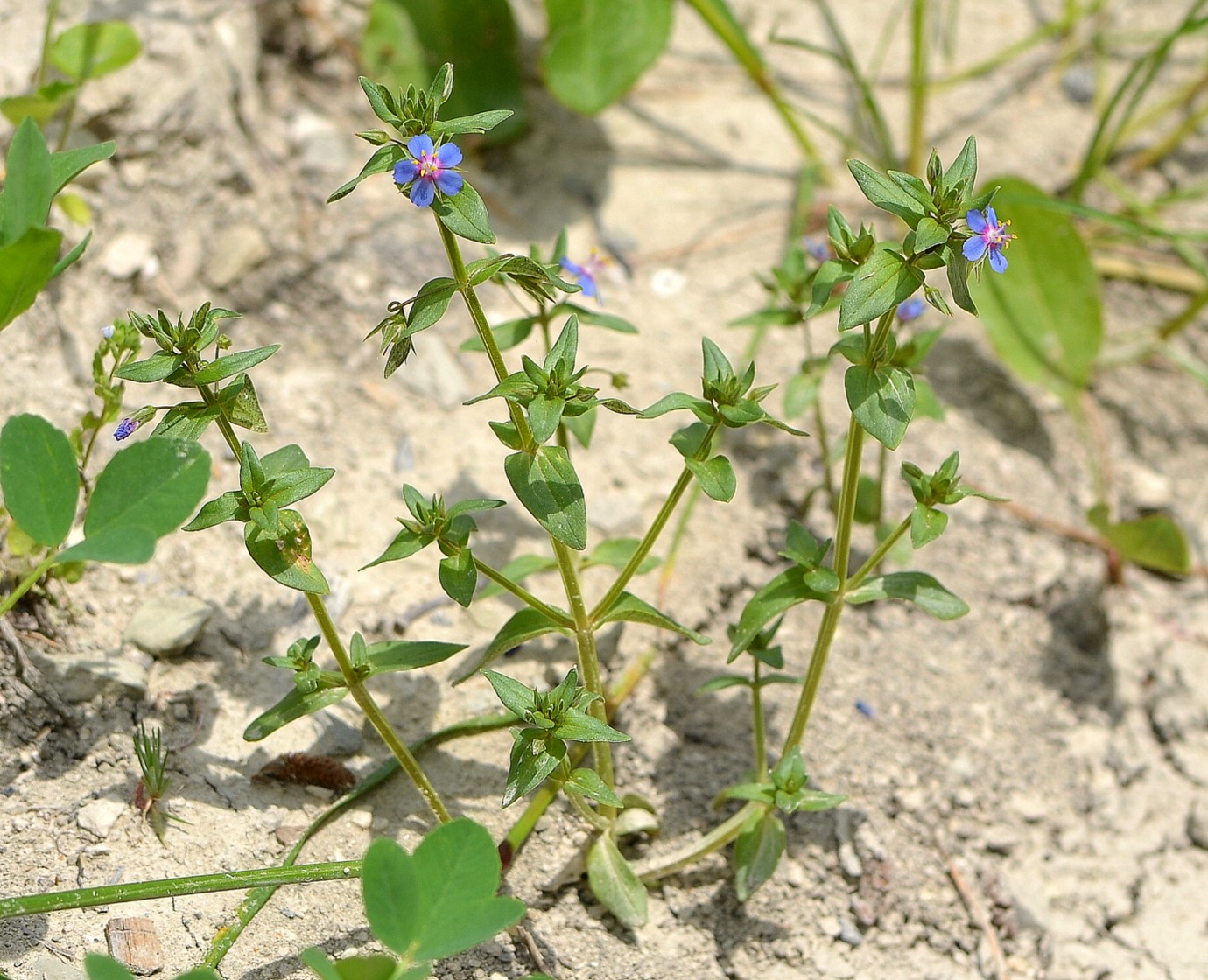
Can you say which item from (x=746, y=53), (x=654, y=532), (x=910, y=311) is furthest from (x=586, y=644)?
(x=746, y=53)

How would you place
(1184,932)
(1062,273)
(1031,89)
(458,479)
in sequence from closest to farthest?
(1184,932) < (458,479) < (1062,273) < (1031,89)

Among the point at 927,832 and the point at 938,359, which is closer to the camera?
the point at 927,832

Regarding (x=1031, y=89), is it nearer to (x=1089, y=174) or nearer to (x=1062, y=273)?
(x=1089, y=174)

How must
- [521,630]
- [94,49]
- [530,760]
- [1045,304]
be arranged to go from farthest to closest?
1. [1045,304]
2. [94,49]
3. [521,630]
4. [530,760]

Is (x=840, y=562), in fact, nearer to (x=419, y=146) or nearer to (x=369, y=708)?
(x=369, y=708)

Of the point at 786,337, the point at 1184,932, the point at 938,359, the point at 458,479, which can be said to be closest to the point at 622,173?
the point at 786,337

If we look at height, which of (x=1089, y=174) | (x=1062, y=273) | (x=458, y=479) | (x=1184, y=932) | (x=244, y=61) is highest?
(x=244, y=61)

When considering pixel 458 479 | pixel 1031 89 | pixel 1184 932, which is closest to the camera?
pixel 1184 932
